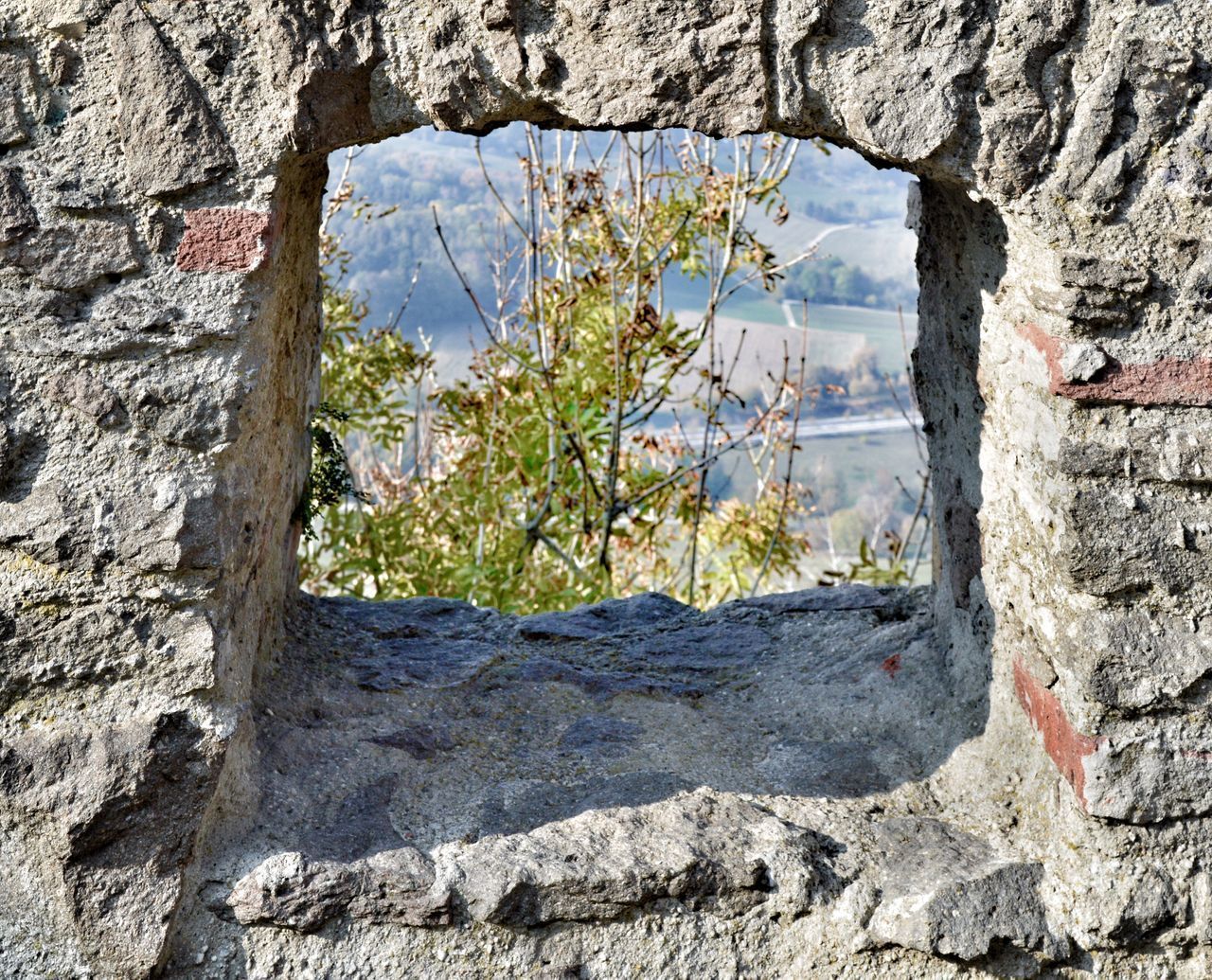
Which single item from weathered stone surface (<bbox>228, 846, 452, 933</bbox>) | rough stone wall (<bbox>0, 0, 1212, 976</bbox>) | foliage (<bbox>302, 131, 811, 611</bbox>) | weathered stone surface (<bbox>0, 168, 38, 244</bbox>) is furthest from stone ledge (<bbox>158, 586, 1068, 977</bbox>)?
foliage (<bbox>302, 131, 811, 611</bbox>)

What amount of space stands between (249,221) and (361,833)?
97cm

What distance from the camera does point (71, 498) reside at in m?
1.78

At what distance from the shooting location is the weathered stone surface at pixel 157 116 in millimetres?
1670

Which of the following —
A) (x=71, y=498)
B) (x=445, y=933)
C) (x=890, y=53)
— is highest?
(x=890, y=53)

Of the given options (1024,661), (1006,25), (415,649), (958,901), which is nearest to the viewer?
(1006,25)

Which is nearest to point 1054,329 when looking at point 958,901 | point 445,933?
point 958,901

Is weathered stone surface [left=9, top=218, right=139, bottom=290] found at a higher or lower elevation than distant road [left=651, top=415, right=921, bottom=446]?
lower

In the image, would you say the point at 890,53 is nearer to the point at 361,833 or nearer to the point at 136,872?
the point at 361,833

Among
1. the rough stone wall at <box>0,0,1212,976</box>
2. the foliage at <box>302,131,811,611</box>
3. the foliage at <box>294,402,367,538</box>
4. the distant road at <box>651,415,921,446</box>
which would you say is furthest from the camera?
the distant road at <box>651,415,921,446</box>

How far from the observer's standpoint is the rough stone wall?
1641mm

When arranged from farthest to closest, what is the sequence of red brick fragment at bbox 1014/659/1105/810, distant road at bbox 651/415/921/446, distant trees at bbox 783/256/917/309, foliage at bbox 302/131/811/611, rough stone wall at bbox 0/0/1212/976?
distant trees at bbox 783/256/917/309, distant road at bbox 651/415/921/446, foliage at bbox 302/131/811/611, red brick fragment at bbox 1014/659/1105/810, rough stone wall at bbox 0/0/1212/976

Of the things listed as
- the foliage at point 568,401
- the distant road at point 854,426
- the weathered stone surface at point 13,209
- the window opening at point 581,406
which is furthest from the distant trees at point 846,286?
the weathered stone surface at point 13,209

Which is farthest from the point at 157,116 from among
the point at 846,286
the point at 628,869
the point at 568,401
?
the point at 846,286

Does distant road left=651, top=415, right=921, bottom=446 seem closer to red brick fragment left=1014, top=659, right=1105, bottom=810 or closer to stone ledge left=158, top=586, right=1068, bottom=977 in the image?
stone ledge left=158, top=586, right=1068, bottom=977
